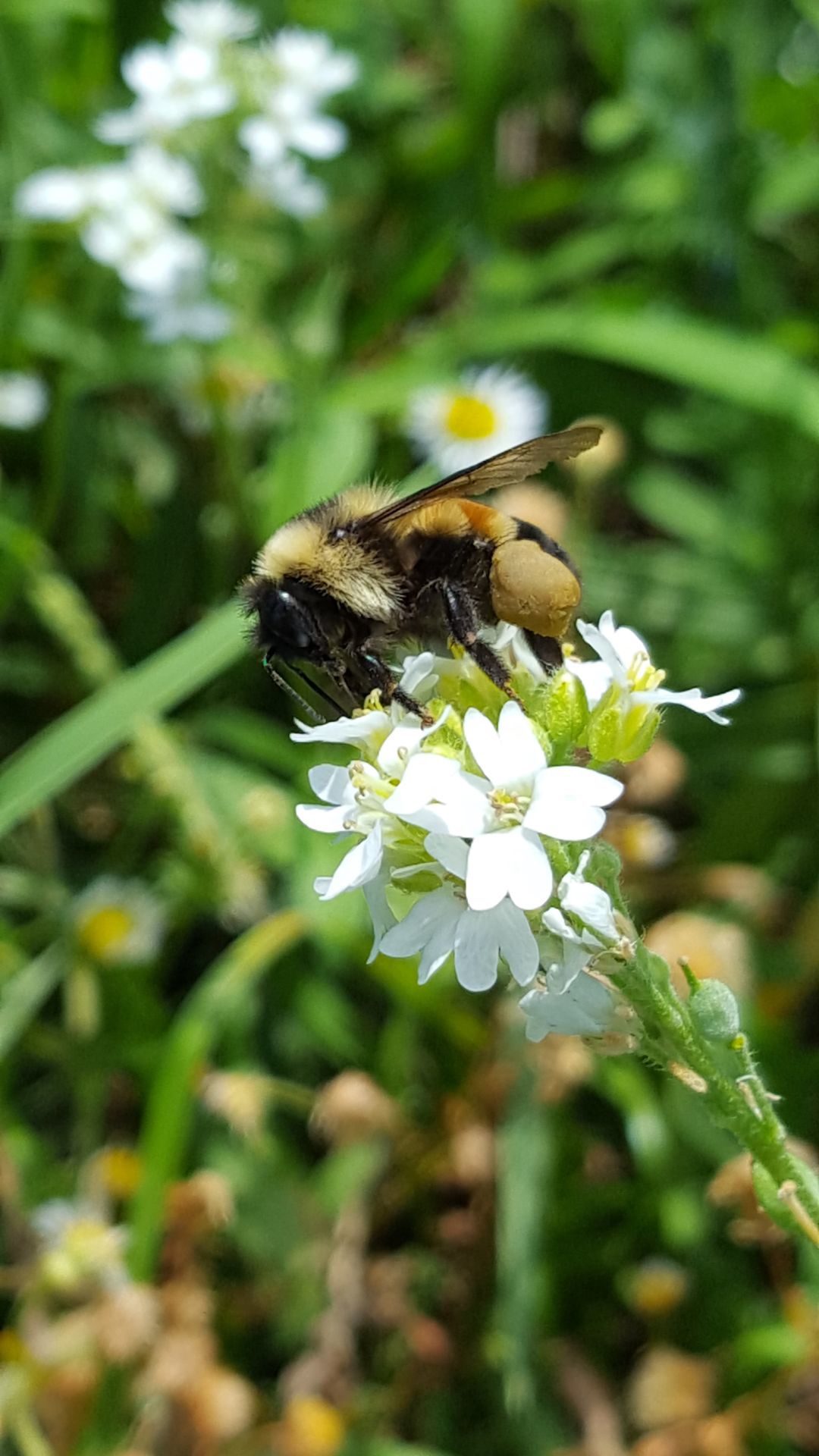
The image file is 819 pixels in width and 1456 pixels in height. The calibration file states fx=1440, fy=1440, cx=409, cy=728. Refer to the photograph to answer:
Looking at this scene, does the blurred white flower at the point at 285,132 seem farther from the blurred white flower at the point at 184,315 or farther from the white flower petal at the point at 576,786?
the white flower petal at the point at 576,786

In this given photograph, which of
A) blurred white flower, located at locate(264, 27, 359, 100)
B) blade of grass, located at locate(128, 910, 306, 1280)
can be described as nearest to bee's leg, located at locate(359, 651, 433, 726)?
blade of grass, located at locate(128, 910, 306, 1280)

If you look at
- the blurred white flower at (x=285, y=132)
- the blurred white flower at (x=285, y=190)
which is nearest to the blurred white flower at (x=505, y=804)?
the blurred white flower at (x=285, y=132)

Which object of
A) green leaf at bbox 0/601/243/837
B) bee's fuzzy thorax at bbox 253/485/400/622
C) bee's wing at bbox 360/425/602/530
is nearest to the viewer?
bee's wing at bbox 360/425/602/530

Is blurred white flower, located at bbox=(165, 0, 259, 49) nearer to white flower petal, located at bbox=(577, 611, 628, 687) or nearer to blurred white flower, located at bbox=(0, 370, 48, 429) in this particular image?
blurred white flower, located at bbox=(0, 370, 48, 429)

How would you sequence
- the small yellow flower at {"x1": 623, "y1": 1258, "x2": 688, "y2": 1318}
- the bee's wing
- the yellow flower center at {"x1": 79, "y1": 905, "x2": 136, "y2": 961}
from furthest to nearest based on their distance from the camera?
the yellow flower center at {"x1": 79, "y1": 905, "x2": 136, "y2": 961}
the small yellow flower at {"x1": 623, "y1": 1258, "x2": 688, "y2": 1318}
the bee's wing

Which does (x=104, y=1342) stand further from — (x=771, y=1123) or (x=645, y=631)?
(x=645, y=631)

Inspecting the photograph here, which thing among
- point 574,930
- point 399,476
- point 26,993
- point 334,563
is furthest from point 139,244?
point 574,930
